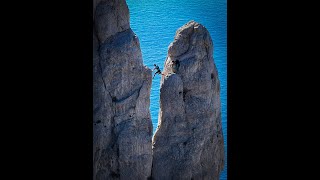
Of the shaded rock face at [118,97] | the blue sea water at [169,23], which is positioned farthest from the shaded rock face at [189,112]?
the shaded rock face at [118,97]

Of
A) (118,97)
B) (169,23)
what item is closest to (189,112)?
(118,97)

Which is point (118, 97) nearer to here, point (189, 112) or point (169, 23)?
point (189, 112)

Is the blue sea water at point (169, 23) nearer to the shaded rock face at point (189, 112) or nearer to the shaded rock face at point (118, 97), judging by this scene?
the shaded rock face at point (189, 112)

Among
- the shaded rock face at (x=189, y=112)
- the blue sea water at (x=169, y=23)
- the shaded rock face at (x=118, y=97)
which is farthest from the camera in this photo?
the shaded rock face at (x=189, y=112)

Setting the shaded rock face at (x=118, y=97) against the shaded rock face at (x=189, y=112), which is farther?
the shaded rock face at (x=189, y=112)
